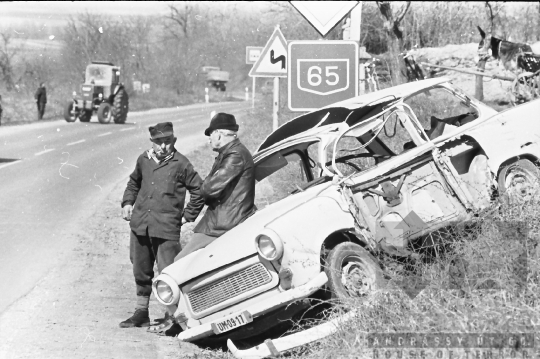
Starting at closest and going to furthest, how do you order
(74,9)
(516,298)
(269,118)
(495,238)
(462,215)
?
(516,298) < (495,238) < (462,215) < (269,118) < (74,9)

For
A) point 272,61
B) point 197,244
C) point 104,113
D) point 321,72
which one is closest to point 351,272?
point 197,244

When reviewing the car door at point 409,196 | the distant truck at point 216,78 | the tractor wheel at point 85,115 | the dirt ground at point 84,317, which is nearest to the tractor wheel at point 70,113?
the tractor wheel at point 85,115

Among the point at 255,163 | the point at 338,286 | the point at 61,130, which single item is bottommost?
the point at 61,130

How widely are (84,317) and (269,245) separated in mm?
2116

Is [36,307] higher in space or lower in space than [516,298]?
lower

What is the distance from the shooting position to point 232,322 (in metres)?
6.30

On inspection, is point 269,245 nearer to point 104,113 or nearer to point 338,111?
point 338,111

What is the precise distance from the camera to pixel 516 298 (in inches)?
208

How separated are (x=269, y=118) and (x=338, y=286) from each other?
21.2 metres

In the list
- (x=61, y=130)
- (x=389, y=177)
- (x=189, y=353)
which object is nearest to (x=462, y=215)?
(x=389, y=177)

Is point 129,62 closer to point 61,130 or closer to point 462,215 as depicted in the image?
point 61,130

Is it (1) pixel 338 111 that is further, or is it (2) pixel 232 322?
(1) pixel 338 111

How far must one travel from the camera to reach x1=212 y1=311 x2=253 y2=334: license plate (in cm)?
621

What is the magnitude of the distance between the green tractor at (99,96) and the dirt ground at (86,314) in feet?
77.0
